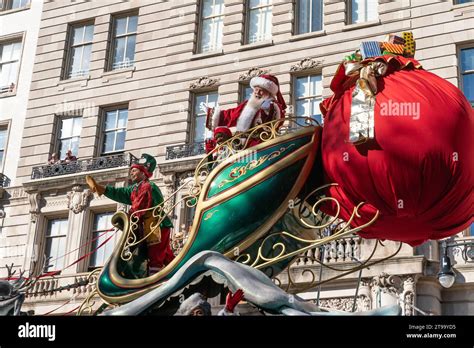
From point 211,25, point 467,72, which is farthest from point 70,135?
point 467,72

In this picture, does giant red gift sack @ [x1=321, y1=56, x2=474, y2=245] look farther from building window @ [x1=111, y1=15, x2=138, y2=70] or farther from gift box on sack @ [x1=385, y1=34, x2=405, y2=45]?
building window @ [x1=111, y1=15, x2=138, y2=70]

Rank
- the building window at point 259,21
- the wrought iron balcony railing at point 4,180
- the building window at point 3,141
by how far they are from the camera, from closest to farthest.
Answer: the building window at point 259,21
the wrought iron balcony railing at point 4,180
the building window at point 3,141

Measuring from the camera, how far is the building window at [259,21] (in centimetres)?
2900

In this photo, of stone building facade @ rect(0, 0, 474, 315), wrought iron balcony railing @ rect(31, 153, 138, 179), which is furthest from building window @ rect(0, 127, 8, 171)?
wrought iron balcony railing @ rect(31, 153, 138, 179)

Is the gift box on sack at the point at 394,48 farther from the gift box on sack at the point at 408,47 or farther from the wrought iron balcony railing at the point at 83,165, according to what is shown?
the wrought iron balcony railing at the point at 83,165

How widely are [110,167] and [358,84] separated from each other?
20327 millimetres

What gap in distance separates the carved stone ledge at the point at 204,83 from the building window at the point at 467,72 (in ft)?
27.6

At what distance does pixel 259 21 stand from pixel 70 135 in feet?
27.1

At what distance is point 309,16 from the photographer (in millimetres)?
28484

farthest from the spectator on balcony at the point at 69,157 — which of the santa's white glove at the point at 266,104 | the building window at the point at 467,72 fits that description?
the santa's white glove at the point at 266,104

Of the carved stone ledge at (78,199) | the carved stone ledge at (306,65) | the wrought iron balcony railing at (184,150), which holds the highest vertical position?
the carved stone ledge at (306,65)

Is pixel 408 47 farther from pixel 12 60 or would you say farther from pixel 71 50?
pixel 12 60

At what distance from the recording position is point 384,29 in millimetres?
26359

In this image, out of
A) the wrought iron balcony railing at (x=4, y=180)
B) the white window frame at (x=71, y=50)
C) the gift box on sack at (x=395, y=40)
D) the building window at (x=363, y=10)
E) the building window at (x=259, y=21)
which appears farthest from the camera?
the white window frame at (x=71, y=50)
